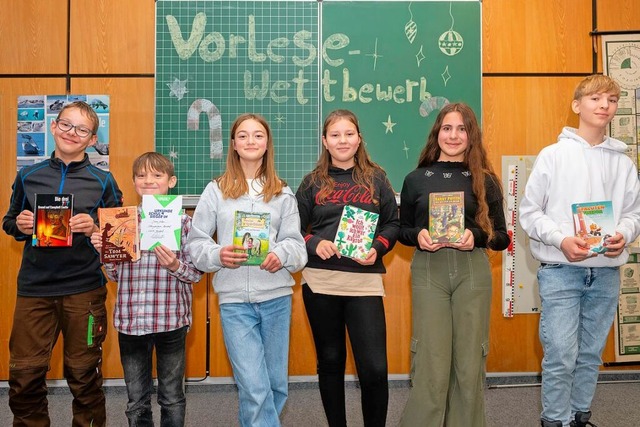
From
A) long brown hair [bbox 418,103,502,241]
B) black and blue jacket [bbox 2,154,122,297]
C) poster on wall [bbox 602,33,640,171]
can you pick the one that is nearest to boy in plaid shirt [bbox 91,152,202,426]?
black and blue jacket [bbox 2,154,122,297]

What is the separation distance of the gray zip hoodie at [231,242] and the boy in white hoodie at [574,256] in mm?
1228

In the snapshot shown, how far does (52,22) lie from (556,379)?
163 inches

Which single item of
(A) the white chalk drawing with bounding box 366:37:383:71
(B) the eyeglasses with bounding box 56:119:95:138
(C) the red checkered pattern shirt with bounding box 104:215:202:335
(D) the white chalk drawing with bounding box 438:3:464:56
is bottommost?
(C) the red checkered pattern shirt with bounding box 104:215:202:335

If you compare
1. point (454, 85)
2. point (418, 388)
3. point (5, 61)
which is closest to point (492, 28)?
point (454, 85)

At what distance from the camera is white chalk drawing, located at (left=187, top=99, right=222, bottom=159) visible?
3.87 m

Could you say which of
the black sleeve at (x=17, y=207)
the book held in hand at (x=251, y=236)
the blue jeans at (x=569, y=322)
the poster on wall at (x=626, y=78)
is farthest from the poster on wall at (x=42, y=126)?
the poster on wall at (x=626, y=78)

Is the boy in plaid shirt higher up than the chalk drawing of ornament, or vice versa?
the chalk drawing of ornament

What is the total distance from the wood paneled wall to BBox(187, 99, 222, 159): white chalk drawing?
0.39 meters

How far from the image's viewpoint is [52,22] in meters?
4.00

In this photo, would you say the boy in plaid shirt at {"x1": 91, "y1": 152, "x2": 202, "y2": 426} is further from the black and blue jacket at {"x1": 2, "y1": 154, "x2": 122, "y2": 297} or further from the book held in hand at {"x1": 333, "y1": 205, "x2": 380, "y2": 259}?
the book held in hand at {"x1": 333, "y1": 205, "x2": 380, "y2": 259}

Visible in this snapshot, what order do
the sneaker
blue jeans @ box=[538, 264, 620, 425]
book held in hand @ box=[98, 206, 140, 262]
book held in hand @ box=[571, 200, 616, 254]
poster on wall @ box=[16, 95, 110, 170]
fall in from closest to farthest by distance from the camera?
1. book held in hand @ box=[98, 206, 140, 262]
2. book held in hand @ box=[571, 200, 616, 254]
3. blue jeans @ box=[538, 264, 620, 425]
4. the sneaker
5. poster on wall @ box=[16, 95, 110, 170]

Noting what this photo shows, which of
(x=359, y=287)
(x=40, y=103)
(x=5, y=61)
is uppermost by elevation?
(x=5, y=61)

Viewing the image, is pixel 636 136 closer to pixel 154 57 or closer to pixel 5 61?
pixel 154 57

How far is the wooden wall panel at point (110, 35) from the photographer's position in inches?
157
